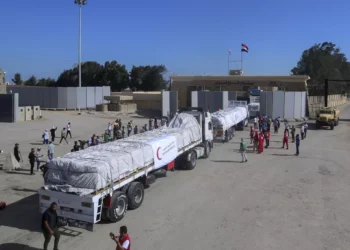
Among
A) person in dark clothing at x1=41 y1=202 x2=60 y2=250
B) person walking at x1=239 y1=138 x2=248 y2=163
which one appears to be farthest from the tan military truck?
person in dark clothing at x1=41 y1=202 x2=60 y2=250

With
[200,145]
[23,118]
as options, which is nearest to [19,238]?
[200,145]

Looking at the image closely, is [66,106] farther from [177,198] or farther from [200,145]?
[177,198]

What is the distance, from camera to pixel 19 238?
394 inches

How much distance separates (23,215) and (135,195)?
3.60 m

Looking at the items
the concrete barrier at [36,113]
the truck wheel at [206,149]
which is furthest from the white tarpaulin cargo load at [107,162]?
the concrete barrier at [36,113]

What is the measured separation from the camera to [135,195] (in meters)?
12.3

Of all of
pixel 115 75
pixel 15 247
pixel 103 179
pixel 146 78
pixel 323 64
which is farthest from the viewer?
pixel 323 64

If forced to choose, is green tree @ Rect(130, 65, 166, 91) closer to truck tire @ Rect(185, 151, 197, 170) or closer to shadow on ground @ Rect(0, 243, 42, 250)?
truck tire @ Rect(185, 151, 197, 170)

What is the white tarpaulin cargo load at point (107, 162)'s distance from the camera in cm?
1043

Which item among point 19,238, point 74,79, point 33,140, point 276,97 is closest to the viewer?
point 19,238

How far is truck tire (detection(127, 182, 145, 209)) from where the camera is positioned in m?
12.0

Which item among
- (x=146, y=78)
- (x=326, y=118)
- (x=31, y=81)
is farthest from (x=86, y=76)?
(x=326, y=118)

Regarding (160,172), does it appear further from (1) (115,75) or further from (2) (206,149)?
(1) (115,75)

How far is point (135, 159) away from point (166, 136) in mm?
3318
